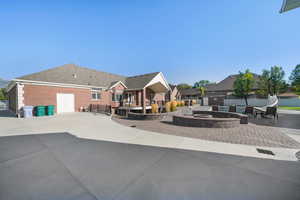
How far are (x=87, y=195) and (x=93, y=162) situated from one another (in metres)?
1.25

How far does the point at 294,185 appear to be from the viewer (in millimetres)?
2498

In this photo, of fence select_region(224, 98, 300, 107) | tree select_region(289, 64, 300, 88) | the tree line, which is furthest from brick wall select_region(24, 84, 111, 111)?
tree select_region(289, 64, 300, 88)

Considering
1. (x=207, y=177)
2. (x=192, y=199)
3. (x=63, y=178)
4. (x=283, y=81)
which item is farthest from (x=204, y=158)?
(x=283, y=81)

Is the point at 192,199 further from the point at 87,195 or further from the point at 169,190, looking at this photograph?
the point at 87,195

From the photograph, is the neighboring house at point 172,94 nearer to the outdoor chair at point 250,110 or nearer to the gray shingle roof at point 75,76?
the gray shingle roof at point 75,76

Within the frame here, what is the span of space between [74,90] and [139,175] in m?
15.9

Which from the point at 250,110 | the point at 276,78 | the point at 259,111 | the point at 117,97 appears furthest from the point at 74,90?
the point at 276,78

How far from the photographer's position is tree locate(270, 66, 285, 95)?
28281mm

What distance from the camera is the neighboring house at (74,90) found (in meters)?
12.4

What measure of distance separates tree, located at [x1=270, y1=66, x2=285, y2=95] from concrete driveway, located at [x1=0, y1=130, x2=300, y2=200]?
119ft

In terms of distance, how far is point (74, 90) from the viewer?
1525 cm

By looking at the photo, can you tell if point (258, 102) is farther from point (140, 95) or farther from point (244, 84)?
point (140, 95)

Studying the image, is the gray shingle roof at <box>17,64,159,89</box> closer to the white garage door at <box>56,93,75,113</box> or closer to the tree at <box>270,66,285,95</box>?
the white garage door at <box>56,93,75,113</box>

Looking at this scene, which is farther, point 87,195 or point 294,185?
point 294,185
